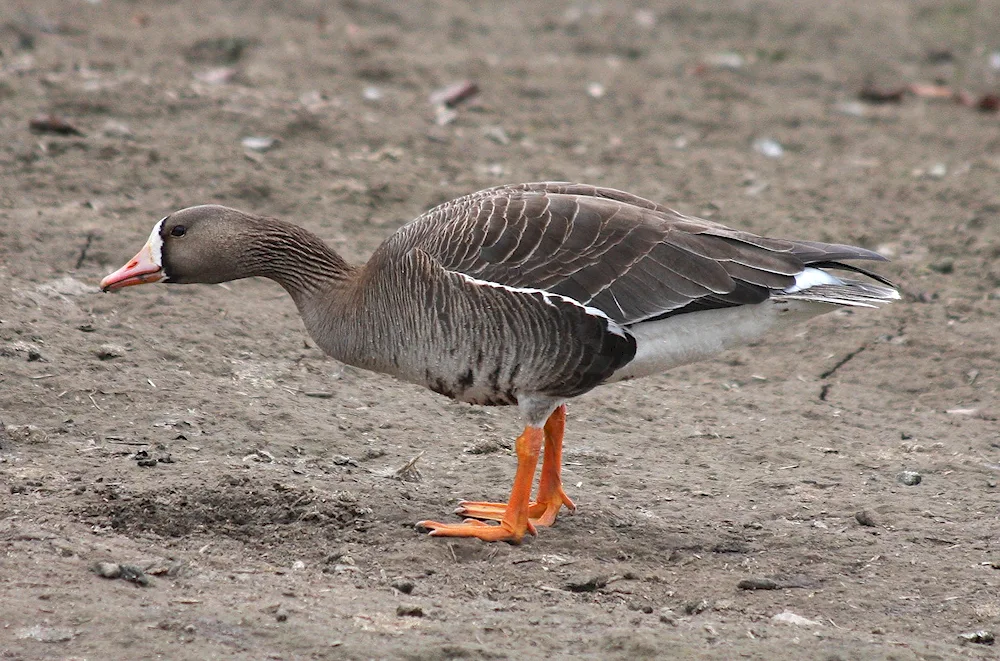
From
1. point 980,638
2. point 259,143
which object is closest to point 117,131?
point 259,143

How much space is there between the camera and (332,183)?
30.3ft

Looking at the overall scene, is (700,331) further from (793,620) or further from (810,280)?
(793,620)

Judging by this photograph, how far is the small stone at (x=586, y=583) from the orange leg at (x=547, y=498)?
57 centimetres

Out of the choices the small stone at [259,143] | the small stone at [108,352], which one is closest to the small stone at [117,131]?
the small stone at [259,143]

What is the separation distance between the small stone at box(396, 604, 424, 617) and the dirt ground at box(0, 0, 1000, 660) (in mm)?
13

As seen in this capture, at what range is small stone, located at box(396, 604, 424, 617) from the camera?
4.77 m

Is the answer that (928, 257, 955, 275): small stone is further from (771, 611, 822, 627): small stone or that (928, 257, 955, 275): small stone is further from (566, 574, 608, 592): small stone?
(566, 574, 608, 592): small stone

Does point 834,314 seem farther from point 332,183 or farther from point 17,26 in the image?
point 17,26

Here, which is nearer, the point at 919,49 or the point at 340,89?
the point at 340,89

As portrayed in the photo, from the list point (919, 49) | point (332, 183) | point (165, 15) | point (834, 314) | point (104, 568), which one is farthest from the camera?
point (919, 49)

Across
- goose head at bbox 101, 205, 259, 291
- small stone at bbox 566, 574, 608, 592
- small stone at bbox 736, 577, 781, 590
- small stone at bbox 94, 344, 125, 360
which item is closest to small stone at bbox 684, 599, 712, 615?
small stone at bbox 736, 577, 781, 590

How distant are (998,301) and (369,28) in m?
7.08

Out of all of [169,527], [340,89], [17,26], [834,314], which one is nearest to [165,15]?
[17,26]

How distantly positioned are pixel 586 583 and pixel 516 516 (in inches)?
20.7
